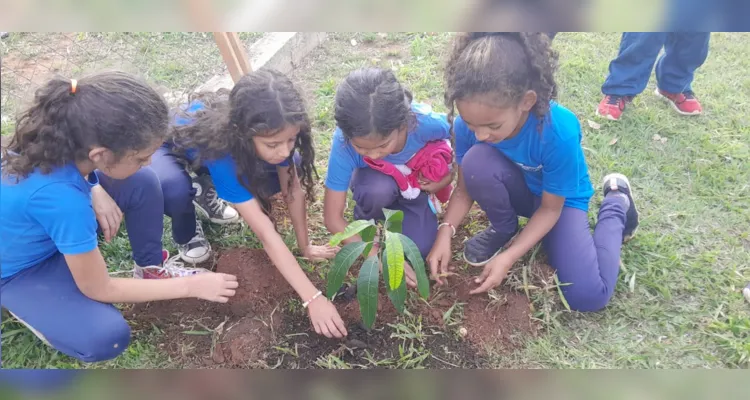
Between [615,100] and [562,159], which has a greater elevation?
[562,159]

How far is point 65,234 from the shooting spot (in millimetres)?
1568

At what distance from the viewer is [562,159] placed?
1914mm

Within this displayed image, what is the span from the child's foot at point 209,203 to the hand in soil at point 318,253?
43cm

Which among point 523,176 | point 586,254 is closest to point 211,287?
point 523,176

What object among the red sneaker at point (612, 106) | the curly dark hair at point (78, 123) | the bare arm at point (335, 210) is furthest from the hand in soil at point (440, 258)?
the red sneaker at point (612, 106)

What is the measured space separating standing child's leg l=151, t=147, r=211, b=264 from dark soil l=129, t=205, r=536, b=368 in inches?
6.8

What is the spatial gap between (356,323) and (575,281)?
784mm

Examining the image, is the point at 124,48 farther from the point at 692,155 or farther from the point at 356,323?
the point at 692,155

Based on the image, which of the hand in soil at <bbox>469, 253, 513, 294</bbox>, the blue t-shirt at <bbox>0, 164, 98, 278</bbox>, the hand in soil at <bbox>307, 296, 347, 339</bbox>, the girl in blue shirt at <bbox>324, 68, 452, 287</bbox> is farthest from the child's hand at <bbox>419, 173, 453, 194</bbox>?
the blue t-shirt at <bbox>0, 164, 98, 278</bbox>

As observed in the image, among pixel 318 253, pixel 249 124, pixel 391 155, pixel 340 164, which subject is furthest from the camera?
pixel 318 253

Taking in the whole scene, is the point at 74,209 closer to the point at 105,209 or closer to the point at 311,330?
the point at 105,209

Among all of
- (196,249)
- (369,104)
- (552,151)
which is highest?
(369,104)

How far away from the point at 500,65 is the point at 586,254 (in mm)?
830

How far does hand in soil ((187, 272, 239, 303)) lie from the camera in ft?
6.00
